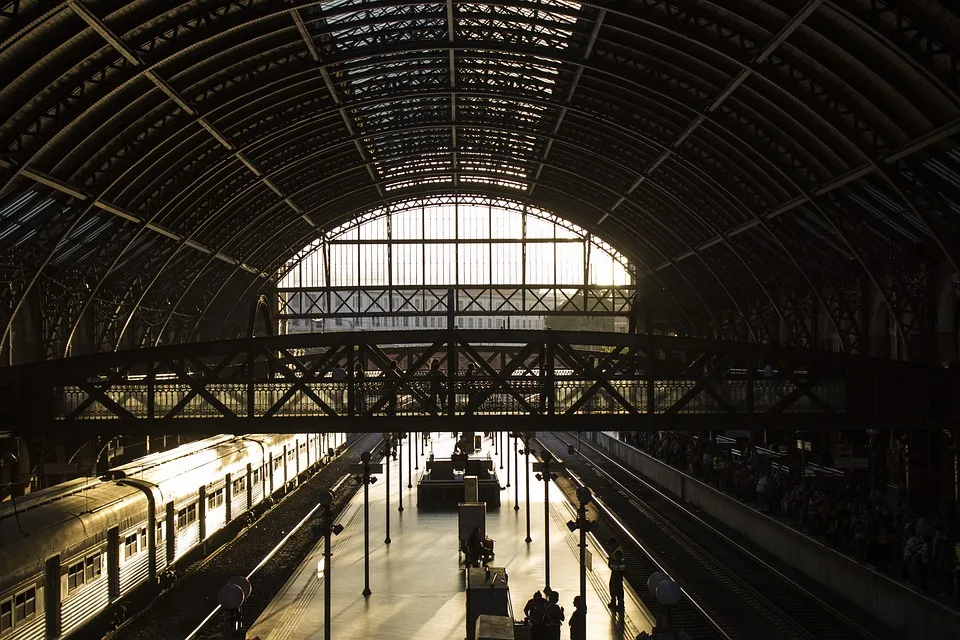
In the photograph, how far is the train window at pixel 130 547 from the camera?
24.1 metres

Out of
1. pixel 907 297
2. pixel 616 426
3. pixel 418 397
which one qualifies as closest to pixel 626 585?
pixel 616 426

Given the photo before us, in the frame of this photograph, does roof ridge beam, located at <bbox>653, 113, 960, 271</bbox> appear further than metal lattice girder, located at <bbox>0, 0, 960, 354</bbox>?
No

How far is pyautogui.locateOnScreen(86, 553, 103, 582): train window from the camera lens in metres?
21.6

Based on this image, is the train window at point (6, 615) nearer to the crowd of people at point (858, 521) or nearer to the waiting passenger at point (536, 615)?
the waiting passenger at point (536, 615)

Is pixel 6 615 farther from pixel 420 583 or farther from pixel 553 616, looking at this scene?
pixel 420 583

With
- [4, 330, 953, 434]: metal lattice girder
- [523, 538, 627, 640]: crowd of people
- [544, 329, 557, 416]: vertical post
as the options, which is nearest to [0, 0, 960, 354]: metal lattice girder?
[4, 330, 953, 434]: metal lattice girder

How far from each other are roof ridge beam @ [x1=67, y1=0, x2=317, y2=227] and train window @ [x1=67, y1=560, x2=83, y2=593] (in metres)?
11.7

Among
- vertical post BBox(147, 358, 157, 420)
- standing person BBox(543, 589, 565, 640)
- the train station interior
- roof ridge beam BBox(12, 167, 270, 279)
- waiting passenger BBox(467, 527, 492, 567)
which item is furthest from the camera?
roof ridge beam BBox(12, 167, 270, 279)

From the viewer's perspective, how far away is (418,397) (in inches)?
989

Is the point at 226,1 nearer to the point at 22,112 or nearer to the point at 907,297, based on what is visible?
the point at 22,112

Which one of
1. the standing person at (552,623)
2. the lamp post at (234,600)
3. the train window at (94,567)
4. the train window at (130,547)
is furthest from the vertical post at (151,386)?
the standing person at (552,623)

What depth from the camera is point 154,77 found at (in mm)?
28375

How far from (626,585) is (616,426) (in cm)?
569

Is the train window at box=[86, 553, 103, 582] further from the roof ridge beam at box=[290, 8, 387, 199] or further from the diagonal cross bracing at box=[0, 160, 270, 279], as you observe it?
the roof ridge beam at box=[290, 8, 387, 199]
